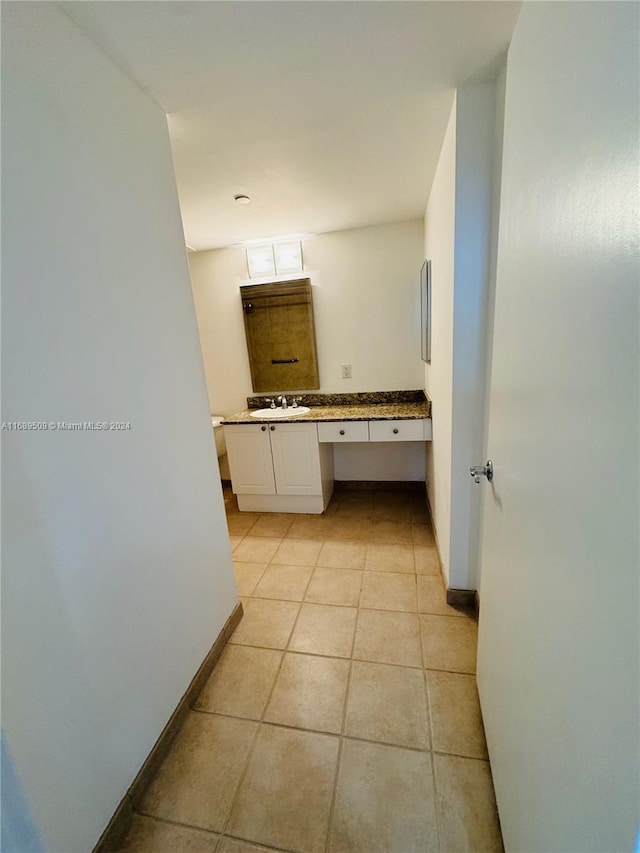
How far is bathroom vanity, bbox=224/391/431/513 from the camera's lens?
2344mm

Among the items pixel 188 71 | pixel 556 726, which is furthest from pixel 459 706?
pixel 188 71

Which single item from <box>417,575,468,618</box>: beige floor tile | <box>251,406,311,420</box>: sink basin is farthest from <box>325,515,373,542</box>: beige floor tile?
<box>251,406,311,420</box>: sink basin

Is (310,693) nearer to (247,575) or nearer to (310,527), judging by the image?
(247,575)

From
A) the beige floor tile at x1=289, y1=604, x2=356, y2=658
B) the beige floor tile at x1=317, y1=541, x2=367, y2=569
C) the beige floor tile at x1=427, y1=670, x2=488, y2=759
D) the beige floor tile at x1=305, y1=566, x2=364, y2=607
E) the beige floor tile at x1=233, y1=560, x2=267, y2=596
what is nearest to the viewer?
the beige floor tile at x1=427, y1=670, x2=488, y2=759

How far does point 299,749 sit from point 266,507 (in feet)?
5.83

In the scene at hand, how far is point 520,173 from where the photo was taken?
67 cm

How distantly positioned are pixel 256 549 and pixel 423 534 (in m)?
1.20

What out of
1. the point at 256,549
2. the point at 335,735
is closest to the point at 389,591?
the point at 335,735

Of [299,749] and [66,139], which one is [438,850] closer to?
[299,749]

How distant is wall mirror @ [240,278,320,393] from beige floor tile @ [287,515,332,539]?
1132 millimetres

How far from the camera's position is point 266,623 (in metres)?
1.63

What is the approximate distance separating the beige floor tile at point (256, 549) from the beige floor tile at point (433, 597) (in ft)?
3.24

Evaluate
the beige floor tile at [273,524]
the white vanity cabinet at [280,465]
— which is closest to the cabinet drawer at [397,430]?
the white vanity cabinet at [280,465]

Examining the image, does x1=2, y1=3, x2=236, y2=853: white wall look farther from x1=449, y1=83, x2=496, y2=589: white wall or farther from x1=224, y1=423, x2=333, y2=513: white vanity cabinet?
x1=224, y1=423, x2=333, y2=513: white vanity cabinet
